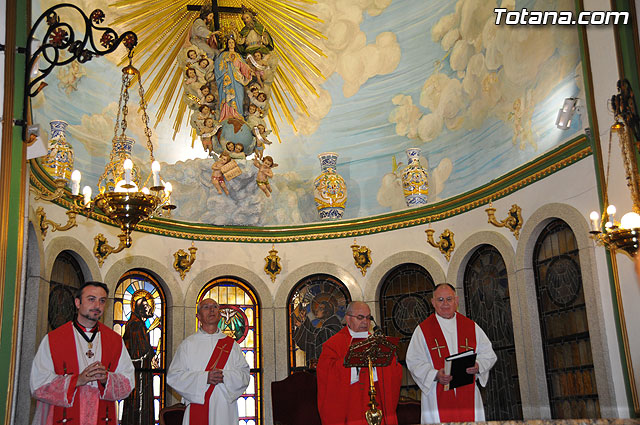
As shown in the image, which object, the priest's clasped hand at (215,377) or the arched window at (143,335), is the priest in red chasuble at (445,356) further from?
the arched window at (143,335)

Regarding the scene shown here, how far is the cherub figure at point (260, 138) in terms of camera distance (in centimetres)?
1330

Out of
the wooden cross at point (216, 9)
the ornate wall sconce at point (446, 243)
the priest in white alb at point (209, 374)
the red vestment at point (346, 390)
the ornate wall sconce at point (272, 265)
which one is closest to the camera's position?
the red vestment at point (346, 390)

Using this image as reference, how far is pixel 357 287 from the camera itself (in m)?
13.5

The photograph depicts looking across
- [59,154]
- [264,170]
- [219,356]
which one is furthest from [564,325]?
[59,154]

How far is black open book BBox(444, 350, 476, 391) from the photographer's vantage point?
7008 millimetres

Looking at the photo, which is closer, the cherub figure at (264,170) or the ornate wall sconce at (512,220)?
the ornate wall sconce at (512,220)

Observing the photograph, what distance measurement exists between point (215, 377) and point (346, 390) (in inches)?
60.1

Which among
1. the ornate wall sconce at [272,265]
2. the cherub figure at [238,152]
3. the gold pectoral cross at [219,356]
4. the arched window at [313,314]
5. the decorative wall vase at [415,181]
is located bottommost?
the gold pectoral cross at [219,356]

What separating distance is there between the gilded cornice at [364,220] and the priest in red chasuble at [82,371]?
13.8ft

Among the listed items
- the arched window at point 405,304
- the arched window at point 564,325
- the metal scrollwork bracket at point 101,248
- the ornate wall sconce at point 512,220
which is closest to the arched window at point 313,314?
the arched window at point 405,304

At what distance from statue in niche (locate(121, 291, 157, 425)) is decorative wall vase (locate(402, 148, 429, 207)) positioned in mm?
5125

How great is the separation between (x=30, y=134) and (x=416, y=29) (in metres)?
8.86

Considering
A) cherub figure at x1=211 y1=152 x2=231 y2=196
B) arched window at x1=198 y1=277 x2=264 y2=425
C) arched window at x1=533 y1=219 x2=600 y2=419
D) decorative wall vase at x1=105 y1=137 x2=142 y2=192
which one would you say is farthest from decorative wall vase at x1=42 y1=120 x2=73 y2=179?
arched window at x1=533 y1=219 x2=600 y2=419

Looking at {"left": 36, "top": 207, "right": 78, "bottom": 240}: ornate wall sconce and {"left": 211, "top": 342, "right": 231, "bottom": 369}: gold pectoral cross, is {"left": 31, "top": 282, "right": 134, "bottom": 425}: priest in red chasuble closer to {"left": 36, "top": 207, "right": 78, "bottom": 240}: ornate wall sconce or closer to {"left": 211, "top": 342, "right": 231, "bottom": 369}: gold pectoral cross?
{"left": 211, "top": 342, "right": 231, "bottom": 369}: gold pectoral cross
